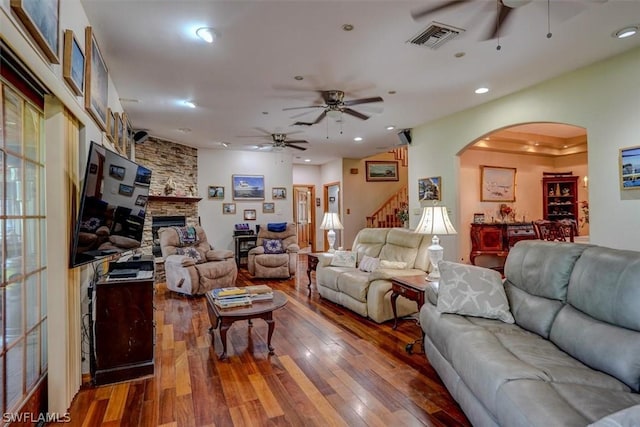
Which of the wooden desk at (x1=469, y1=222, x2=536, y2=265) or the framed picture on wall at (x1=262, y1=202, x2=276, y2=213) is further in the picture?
the framed picture on wall at (x1=262, y1=202, x2=276, y2=213)

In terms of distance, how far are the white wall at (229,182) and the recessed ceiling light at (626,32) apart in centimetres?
674

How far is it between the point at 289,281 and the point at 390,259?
8.03ft

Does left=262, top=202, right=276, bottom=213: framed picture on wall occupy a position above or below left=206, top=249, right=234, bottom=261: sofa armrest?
above

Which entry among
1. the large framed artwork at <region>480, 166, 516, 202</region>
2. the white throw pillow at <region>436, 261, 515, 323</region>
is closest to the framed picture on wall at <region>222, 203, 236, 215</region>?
the large framed artwork at <region>480, 166, 516, 202</region>

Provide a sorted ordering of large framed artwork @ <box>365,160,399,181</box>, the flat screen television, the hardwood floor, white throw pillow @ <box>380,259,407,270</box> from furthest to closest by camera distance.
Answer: large framed artwork @ <box>365,160,399,181</box> < white throw pillow @ <box>380,259,407,270</box> < the flat screen television < the hardwood floor

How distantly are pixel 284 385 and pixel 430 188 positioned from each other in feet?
14.6

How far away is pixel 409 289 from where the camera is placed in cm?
316

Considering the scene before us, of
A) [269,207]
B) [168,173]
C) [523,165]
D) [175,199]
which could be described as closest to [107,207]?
[175,199]

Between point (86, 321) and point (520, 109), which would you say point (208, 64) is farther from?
point (520, 109)

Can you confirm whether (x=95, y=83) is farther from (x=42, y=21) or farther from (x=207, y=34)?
(x=42, y=21)

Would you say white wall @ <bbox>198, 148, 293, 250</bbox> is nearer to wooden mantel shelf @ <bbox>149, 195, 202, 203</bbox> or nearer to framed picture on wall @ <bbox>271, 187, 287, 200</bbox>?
framed picture on wall @ <bbox>271, 187, 287, 200</bbox>

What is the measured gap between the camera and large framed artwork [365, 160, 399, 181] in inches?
385

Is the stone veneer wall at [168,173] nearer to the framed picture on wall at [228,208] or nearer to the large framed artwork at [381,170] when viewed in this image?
the framed picture on wall at [228,208]

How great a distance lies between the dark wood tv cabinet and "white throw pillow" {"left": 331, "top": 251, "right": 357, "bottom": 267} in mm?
2608
